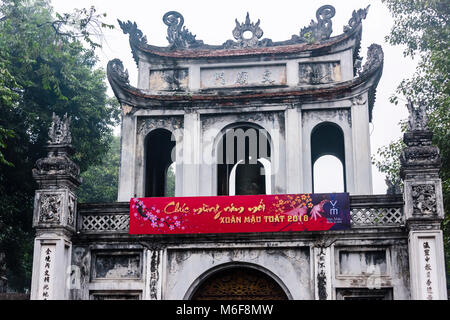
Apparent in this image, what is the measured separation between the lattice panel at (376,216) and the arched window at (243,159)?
3.49m

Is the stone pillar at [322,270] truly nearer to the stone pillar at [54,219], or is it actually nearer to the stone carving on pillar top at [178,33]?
the stone pillar at [54,219]

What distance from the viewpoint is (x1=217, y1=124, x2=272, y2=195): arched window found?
16.5 meters

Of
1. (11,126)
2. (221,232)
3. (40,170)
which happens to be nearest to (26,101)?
(11,126)

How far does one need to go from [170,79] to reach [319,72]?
12.9 ft

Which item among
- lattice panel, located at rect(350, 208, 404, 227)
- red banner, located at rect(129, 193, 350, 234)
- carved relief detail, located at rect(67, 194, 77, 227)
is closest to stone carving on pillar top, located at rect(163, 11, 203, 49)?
red banner, located at rect(129, 193, 350, 234)

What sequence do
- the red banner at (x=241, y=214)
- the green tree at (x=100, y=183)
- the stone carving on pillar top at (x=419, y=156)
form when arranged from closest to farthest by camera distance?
the stone carving on pillar top at (x=419, y=156) → the red banner at (x=241, y=214) → the green tree at (x=100, y=183)

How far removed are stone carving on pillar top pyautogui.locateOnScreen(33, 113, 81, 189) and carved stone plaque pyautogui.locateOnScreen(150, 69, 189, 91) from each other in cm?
317

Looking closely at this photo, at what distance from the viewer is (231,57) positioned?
16656 millimetres

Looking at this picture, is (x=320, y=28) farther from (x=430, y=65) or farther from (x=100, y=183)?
(x=100, y=183)

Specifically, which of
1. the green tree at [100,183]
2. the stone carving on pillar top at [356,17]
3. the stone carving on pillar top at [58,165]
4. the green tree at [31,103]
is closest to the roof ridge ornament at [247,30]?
the stone carving on pillar top at [356,17]

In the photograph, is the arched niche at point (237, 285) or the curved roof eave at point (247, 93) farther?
the curved roof eave at point (247, 93)

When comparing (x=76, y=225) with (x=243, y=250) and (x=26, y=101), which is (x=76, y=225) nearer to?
(x=243, y=250)

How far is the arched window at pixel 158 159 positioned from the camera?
56.1 ft

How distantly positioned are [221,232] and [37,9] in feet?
45.8
